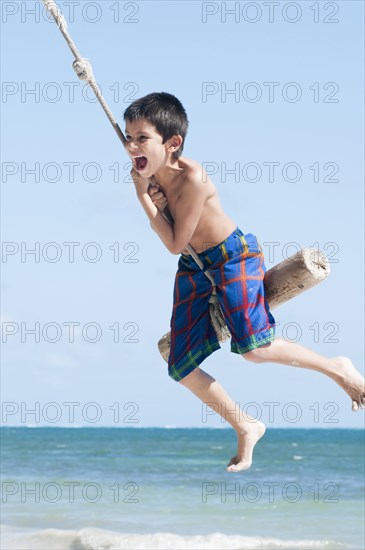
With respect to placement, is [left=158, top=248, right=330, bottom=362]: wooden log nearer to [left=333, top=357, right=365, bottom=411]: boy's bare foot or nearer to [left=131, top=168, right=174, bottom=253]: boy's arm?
[left=333, top=357, right=365, bottom=411]: boy's bare foot

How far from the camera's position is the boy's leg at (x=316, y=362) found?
213 inches

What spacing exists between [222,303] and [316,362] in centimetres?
60

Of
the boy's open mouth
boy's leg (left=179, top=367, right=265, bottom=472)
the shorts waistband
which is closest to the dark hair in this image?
the boy's open mouth

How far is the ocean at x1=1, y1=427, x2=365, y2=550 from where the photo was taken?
52.9 ft

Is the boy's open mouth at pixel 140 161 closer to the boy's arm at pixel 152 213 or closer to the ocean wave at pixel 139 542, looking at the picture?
the boy's arm at pixel 152 213

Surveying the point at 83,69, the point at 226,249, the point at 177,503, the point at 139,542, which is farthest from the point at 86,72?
the point at 177,503

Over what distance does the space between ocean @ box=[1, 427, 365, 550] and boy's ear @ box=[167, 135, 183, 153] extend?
11147 millimetres

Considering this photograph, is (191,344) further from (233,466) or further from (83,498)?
(83,498)

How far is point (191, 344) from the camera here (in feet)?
18.1

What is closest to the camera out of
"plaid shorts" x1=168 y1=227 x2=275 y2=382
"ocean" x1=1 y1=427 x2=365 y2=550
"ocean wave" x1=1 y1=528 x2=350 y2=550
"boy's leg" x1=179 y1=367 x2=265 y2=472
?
"plaid shorts" x1=168 y1=227 x2=275 y2=382

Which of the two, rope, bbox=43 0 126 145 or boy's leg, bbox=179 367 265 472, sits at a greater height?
rope, bbox=43 0 126 145

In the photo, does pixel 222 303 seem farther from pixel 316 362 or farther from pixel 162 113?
pixel 162 113

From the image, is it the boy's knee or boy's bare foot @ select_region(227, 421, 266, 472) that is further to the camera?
boy's bare foot @ select_region(227, 421, 266, 472)

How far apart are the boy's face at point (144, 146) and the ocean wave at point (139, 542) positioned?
1111 cm
